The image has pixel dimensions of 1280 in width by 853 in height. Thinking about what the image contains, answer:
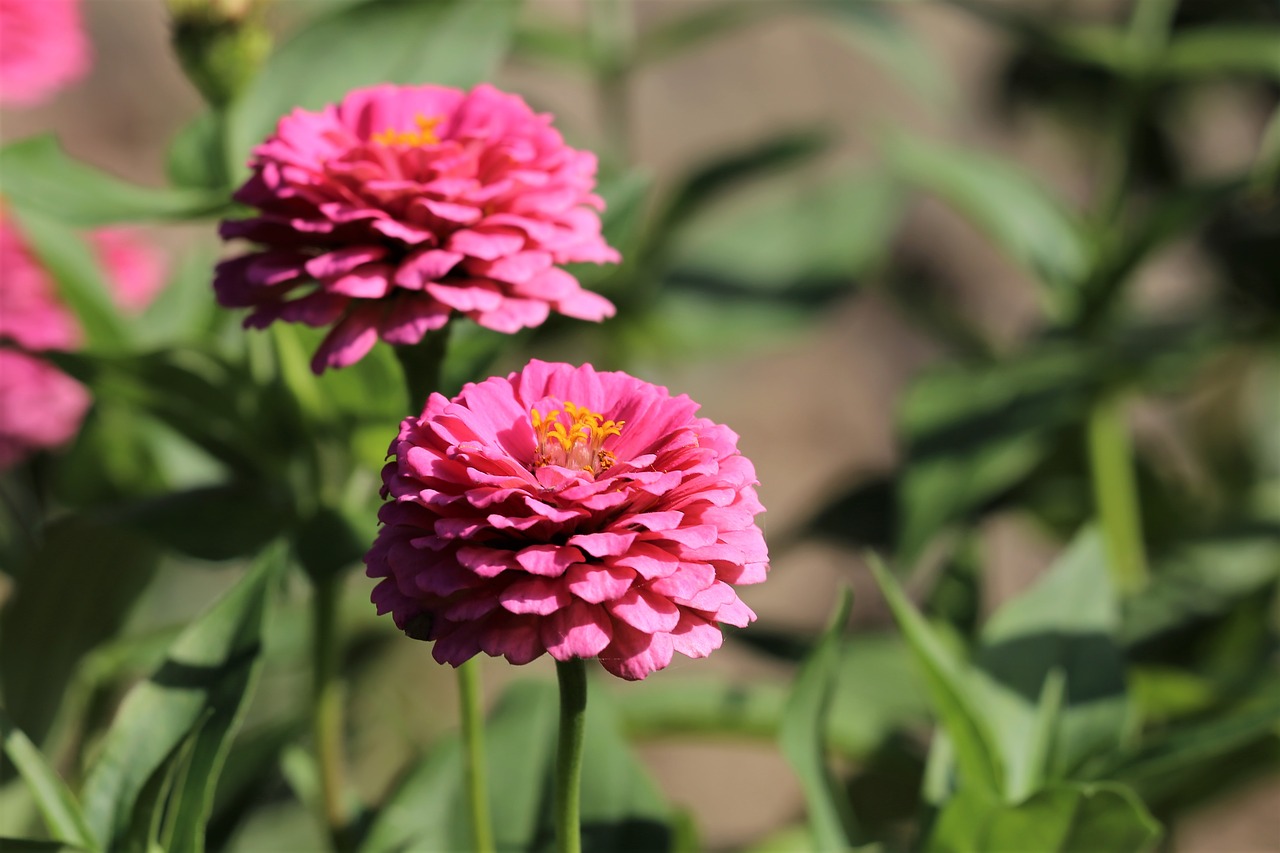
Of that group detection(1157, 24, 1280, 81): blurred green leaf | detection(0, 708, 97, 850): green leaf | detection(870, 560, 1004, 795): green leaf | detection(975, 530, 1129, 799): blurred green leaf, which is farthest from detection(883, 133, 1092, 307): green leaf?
detection(0, 708, 97, 850): green leaf

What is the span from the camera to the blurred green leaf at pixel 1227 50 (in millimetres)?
824

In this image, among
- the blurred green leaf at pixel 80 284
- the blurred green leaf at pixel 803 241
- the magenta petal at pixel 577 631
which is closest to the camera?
Result: the magenta petal at pixel 577 631

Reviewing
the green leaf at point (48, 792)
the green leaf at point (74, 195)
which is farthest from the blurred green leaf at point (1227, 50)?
the green leaf at point (48, 792)

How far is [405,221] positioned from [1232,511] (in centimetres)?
73

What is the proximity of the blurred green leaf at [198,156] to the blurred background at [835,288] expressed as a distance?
0.21 metres

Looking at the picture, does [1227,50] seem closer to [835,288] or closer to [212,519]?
[835,288]

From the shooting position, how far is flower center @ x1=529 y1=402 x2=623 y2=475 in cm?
35

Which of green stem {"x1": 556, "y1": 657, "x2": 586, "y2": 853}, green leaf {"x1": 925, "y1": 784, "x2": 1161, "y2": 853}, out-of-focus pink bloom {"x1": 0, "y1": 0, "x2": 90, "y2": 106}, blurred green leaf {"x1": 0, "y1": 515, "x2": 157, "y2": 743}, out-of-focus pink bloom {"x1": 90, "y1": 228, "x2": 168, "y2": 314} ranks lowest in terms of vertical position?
green leaf {"x1": 925, "y1": 784, "x2": 1161, "y2": 853}

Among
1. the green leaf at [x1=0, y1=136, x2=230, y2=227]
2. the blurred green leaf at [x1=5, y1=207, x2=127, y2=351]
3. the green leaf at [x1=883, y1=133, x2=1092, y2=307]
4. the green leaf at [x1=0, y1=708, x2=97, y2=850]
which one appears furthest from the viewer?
the green leaf at [x1=883, y1=133, x2=1092, y2=307]

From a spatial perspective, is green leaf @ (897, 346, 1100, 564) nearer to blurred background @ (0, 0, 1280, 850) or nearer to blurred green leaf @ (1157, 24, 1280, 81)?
blurred background @ (0, 0, 1280, 850)

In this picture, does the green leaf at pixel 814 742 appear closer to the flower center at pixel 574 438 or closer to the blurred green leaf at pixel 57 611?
the flower center at pixel 574 438

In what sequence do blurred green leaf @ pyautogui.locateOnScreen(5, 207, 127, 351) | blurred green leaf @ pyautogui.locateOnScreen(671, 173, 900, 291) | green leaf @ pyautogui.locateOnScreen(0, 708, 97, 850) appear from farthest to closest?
blurred green leaf @ pyautogui.locateOnScreen(671, 173, 900, 291)
blurred green leaf @ pyautogui.locateOnScreen(5, 207, 127, 351)
green leaf @ pyautogui.locateOnScreen(0, 708, 97, 850)

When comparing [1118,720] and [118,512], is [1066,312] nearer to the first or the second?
[1118,720]

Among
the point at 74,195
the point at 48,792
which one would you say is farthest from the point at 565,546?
the point at 74,195
